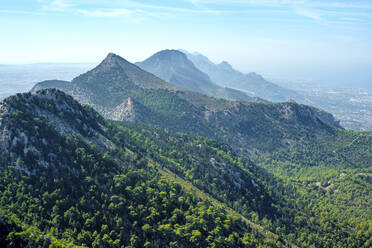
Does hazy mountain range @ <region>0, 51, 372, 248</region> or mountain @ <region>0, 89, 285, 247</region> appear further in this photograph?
hazy mountain range @ <region>0, 51, 372, 248</region>

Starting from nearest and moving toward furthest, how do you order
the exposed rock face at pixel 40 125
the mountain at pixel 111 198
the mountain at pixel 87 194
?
1. the mountain at pixel 87 194
2. the mountain at pixel 111 198
3. the exposed rock face at pixel 40 125

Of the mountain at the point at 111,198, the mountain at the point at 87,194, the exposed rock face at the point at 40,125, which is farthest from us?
the exposed rock face at the point at 40,125

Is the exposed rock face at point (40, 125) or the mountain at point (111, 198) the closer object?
the mountain at point (111, 198)

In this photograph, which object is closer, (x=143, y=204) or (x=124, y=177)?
(x=143, y=204)

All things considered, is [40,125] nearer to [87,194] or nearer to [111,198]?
[87,194]

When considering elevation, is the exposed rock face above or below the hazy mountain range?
above

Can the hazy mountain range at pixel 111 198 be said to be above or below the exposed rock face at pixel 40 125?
below

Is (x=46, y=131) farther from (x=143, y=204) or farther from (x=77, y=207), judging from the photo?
(x=143, y=204)

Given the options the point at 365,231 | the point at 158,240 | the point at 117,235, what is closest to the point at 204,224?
the point at 158,240

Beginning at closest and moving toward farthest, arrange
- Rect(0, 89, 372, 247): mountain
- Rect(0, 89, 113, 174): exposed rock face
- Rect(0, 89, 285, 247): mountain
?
Rect(0, 89, 285, 247): mountain → Rect(0, 89, 372, 247): mountain → Rect(0, 89, 113, 174): exposed rock face

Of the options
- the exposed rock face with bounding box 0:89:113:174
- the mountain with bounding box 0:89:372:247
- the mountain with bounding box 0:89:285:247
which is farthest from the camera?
the exposed rock face with bounding box 0:89:113:174

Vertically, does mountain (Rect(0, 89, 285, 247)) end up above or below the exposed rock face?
below
